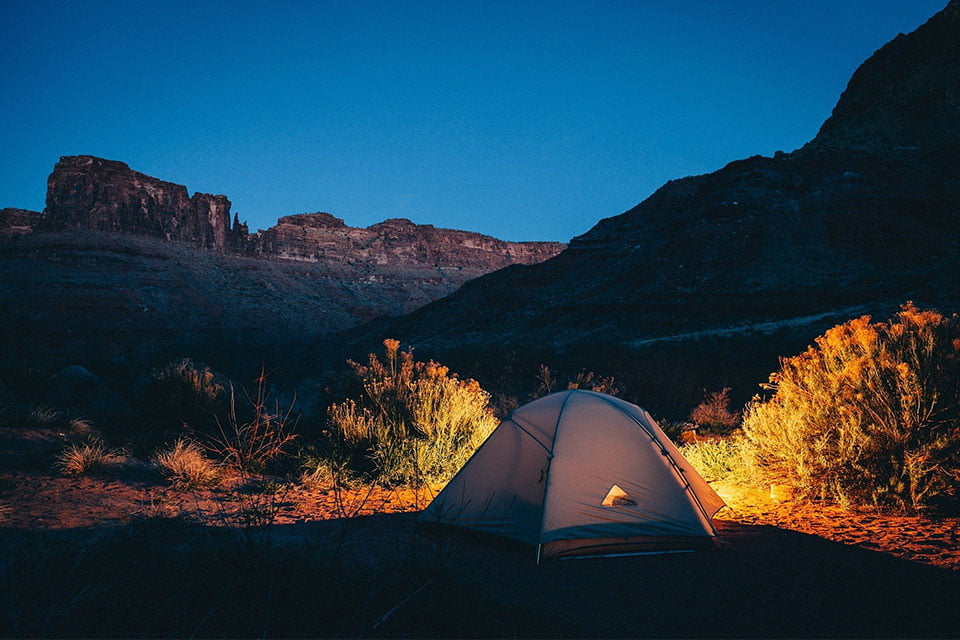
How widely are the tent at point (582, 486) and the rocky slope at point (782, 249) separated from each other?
15187mm

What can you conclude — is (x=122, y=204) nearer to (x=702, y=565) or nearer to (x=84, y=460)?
(x=84, y=460)

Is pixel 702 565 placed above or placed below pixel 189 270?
below

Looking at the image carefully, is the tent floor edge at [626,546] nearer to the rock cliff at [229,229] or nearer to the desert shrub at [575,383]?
the desert shrub at [575,383]

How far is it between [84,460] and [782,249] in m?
34.8

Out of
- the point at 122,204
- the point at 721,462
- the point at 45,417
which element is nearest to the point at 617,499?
the point at 721,462

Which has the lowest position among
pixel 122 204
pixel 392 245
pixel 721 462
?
pixel 721 462

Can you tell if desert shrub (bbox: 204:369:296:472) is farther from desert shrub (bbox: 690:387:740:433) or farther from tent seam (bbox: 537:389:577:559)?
desert shrub (bbox: 690:387:740:433)

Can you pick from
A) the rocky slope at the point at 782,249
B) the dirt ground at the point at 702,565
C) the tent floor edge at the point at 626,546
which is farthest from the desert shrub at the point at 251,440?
the rocky slope at the point at 782,249

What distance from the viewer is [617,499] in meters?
4.75

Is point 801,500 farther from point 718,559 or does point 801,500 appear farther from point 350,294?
point 350,294

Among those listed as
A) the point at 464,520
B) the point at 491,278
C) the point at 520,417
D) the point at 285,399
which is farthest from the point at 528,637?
the point at 491,278

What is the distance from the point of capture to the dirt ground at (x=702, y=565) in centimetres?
314

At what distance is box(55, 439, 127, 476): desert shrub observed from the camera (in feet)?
20.8

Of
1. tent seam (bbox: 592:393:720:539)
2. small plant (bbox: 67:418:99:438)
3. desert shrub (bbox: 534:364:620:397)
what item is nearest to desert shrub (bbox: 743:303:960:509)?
tent seam (bbox: 592:393:720:539)
